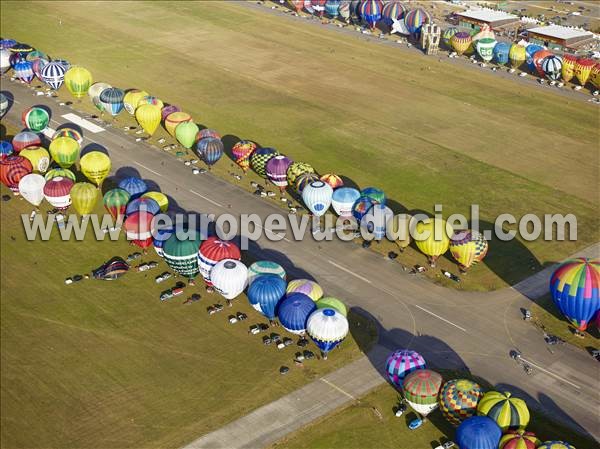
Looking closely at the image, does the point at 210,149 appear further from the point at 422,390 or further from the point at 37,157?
the point at 422,390

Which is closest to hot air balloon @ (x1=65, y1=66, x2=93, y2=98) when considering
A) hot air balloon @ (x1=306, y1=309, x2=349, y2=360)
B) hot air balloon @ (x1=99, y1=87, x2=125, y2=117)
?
hot air balloon @ (x1=99, y1=87, x2=125, y2=117)

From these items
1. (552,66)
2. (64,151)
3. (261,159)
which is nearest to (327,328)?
(261,159)

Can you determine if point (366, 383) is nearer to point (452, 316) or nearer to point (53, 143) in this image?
point (452, 316)

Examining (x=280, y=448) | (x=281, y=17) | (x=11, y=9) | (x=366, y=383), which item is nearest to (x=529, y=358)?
(x=366, y=383)

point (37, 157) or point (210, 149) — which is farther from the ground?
point (210, 149)

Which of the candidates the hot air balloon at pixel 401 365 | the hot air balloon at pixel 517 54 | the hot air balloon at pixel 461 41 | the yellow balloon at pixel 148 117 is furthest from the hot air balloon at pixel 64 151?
the hot air balloon at pixel 517 54

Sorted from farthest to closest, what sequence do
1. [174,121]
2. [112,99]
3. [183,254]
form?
1. [112,99]
2. [174,121]
3. [183,254]
